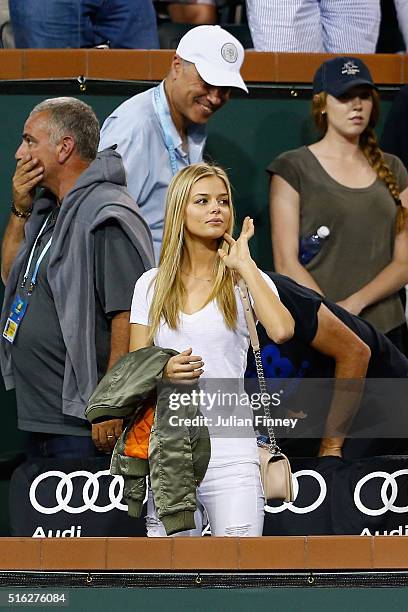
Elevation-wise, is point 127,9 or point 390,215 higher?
point 127,9

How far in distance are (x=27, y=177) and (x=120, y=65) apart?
1467 mm

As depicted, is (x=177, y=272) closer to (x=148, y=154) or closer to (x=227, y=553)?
(x=227, y=553)

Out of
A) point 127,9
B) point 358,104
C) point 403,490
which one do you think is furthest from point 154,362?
point 127,9

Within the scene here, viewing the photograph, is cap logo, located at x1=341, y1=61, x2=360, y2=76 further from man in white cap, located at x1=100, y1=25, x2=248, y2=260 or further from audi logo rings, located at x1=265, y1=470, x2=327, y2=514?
audi logo rings, located at x1=265, y1=470, x2=327, y2=514

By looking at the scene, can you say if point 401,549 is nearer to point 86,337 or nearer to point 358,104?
point 86,337

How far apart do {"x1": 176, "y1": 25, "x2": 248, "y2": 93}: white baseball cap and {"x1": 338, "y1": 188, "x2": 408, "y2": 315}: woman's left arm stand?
37.0 inches

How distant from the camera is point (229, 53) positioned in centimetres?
571

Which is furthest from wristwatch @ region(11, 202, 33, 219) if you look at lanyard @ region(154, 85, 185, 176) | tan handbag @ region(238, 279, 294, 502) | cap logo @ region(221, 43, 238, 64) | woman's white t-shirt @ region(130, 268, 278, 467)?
tan handbag @ region(238, 279, 294, 502)

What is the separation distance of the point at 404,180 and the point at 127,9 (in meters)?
1.58

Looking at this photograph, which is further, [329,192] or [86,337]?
[329,192]

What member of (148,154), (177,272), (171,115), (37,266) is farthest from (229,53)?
(177,272)

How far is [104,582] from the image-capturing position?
13.4ft

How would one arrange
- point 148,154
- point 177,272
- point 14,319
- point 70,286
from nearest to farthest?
point 177,272
point 70,286
point 14,319
point 148,154

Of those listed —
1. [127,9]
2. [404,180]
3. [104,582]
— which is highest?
[127,9]
